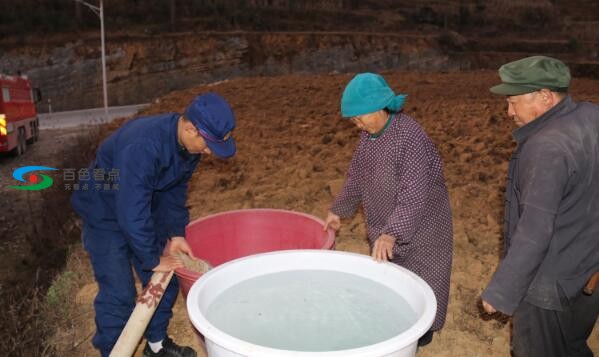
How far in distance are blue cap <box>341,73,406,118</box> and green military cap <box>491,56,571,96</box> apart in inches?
20.2

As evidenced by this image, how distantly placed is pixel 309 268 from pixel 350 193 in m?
0.69

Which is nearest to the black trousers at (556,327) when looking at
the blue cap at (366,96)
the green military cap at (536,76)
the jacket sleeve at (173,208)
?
the green military cap at (536,76)

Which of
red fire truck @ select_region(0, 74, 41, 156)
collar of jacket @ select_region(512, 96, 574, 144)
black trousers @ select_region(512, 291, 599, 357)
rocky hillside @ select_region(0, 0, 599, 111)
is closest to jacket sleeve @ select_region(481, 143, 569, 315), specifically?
collar of jacket @ select_region(512, 96, 574, 144)

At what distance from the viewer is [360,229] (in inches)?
178

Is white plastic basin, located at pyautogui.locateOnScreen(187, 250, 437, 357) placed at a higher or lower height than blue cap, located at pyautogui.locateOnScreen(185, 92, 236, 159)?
lower

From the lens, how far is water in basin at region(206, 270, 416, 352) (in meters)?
1.92

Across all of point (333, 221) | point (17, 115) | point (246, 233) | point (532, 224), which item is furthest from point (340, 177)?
point (17, 115)

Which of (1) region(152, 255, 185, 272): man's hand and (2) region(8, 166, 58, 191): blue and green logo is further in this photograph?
(2) region(8, 166, 58, 191): blue and green logo

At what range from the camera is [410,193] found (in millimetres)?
2332

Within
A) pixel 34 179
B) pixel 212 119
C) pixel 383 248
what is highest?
pixel 212 119

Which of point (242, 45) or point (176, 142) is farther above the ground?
point (176, 142)

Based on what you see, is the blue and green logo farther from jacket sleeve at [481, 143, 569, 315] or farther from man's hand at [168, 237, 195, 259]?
jacket sleeve at [481, 143, 569, 315]

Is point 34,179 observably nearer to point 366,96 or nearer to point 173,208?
point 173,208

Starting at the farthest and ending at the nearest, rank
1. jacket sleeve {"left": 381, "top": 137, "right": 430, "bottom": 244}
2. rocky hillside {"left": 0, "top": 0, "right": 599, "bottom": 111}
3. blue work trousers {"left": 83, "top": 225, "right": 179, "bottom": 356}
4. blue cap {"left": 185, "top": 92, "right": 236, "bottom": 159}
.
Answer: rocky hillside {"left": 0, "top": 0, "right": 599, "bottom": 111} < blue work trousers {"left": 83, "top": 225, "right": 179, "bottom": 356} < jacket sleeve {"left": 381, "top": 137, "right": 430, "bottom": 244} < blue cap {"left": 185, "top": 92, "right": 236, "bottom": 159}
